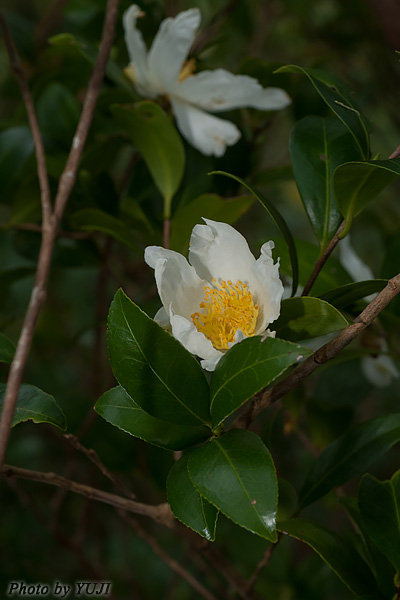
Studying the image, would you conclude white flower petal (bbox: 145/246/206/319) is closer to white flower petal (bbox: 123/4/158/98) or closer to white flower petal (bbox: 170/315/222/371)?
white flower petal (bbox: 170/315/222/371)

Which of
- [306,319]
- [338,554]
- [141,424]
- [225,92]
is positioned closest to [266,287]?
[306,319]

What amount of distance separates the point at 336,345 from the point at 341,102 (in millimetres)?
217

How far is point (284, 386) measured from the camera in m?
0.49

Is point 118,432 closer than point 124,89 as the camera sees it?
No

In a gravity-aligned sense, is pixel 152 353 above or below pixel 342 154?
below

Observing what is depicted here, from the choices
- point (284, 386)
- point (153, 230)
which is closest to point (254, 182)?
point (153, 230)

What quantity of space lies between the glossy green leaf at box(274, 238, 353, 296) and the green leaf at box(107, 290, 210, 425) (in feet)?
0.76

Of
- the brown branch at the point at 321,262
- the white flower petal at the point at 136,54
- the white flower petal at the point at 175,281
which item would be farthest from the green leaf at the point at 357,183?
the white flower petal at the point at 136,54

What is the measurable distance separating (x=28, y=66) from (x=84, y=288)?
70cm

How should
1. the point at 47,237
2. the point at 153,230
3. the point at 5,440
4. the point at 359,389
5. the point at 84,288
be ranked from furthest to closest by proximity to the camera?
the point at 84,288
the point at 359,389
the point at 153,230
the point at 47,237
the point at 5,440

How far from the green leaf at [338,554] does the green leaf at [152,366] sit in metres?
0.15

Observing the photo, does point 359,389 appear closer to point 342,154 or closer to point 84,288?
point 342,154

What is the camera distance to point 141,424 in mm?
499

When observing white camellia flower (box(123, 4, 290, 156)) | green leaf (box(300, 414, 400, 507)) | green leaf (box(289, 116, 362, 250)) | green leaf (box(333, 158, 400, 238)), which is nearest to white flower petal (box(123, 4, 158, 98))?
white camellia flower (box(123, 4, 290, 156))
